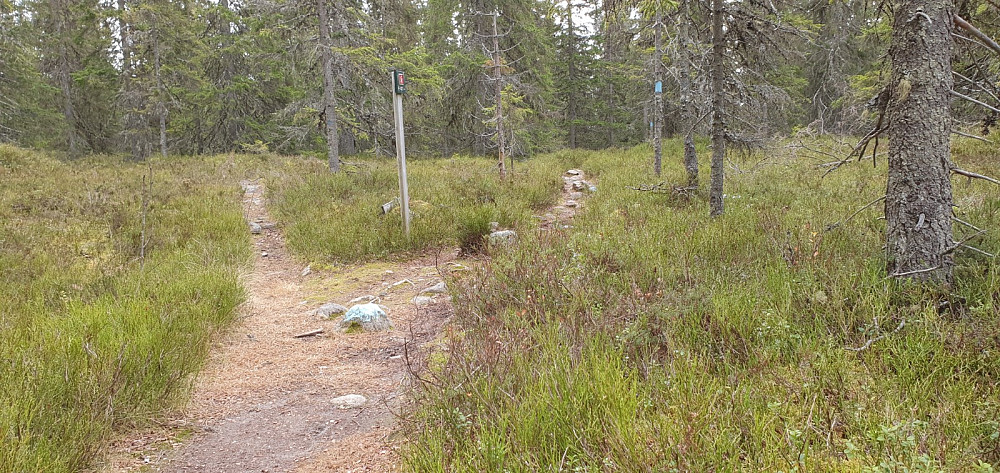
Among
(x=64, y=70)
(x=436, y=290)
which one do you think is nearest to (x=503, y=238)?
(x=436, y=290)

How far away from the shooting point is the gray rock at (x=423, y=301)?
5.69 metres

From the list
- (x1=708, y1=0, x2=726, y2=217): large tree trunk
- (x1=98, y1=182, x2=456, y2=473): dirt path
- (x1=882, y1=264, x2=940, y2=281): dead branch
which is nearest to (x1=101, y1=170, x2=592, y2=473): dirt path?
(x1=98, y1=182, x2=456, y2=473): dirt path

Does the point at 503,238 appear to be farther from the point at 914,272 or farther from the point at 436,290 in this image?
the point at 914,272

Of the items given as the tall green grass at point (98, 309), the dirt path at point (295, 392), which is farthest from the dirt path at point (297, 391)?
the tall green grass at point (98, 309)

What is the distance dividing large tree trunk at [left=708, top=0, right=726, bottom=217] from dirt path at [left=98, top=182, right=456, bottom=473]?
4.31 meters

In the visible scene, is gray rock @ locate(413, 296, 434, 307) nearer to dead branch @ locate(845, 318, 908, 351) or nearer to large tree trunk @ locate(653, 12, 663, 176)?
dead branch @ locate(845, 318, 908, 351)

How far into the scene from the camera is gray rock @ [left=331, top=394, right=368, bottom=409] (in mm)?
3502

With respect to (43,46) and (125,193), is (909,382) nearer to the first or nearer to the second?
(125,193)

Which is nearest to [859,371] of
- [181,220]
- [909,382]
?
[909,382]

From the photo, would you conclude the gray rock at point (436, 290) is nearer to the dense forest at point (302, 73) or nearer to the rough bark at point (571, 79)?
the dense forest at point (302, 73)

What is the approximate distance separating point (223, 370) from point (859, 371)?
4.58 m

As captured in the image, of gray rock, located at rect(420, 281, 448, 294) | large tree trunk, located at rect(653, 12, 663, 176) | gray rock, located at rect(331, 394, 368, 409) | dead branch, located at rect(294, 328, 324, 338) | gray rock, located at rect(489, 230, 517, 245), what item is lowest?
gray rock, located at rect(331, 394, 368, 409)

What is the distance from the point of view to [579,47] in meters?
31.7

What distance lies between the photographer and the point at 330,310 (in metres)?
5.54
